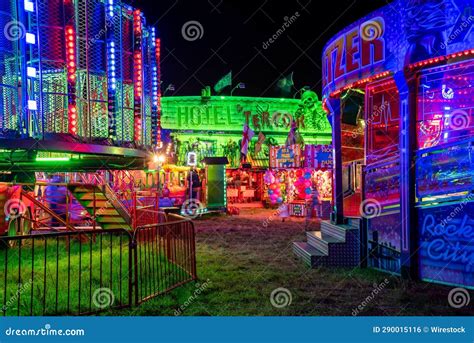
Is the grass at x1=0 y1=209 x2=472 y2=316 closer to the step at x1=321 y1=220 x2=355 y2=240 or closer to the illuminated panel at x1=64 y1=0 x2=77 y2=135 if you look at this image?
the step at x1=321 y1=220 x2=355 y2=240

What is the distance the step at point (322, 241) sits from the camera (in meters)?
9.56

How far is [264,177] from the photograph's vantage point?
28875 mm

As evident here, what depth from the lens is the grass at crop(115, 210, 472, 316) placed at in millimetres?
6367

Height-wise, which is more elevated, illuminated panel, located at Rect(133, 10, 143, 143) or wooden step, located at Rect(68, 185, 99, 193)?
illuminated panel, located at Rect(133, 10, 143, 143)

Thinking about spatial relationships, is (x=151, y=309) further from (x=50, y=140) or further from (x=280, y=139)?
(x=280, y=139)

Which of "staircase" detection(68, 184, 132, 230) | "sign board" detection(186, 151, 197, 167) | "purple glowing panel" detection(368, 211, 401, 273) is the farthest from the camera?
"sign board" detection(186, 151, 197, 167)

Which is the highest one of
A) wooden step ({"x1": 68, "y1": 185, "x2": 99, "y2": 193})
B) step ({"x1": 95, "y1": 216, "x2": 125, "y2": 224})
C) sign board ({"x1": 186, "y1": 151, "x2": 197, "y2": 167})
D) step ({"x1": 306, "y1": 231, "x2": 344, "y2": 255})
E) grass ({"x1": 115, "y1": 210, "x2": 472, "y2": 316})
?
sign board ({"x1": 186, "y1": 151, "x2": 197, "y2": 167})

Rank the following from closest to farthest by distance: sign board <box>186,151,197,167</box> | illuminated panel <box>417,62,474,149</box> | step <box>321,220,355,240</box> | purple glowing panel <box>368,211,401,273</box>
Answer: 1. purple glowing panel <box>368,211,401,273</box>
2. step <box>321,220,355,240</box>
3. illuminated panel <box>417,62,474,149</box>
4. sign board <box>186,151,197,167</box>

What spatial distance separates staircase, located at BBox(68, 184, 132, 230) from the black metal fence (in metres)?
1.96

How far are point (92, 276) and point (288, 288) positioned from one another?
12.9 feet

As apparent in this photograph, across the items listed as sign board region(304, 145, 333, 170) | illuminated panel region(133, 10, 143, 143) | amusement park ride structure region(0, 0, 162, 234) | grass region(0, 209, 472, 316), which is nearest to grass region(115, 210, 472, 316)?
grass region(0, 209, 472, 316)

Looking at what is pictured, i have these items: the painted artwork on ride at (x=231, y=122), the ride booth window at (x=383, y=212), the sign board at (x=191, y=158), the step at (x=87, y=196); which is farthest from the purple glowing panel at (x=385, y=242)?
the painted artwork on ride at (x=231, y=122)

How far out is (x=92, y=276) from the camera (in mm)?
8547

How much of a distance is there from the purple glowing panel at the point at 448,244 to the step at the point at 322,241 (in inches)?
86.8
